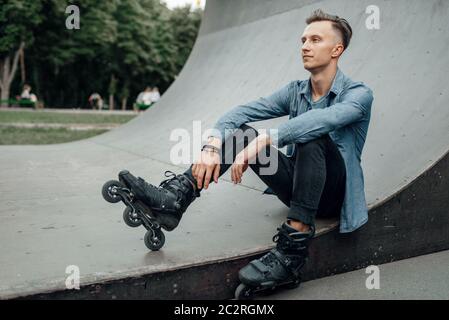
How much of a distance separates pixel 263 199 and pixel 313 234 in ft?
3.55

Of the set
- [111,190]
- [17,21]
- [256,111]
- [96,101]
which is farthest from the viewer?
[96,101]

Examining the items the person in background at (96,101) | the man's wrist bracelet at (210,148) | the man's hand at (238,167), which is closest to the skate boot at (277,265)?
the man's hand at (238,167)

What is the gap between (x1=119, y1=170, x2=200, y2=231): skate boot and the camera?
2.16 m

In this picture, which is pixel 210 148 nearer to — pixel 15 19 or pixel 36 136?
pixel 36 136

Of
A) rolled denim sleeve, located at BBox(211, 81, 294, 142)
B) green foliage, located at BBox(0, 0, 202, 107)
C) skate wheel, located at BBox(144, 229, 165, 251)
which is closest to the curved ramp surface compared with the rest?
skate wheel, located at BBox(144, 229, 165, 251)

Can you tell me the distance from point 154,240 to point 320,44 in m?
1.29

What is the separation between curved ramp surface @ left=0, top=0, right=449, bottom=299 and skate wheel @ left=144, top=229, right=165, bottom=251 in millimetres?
37

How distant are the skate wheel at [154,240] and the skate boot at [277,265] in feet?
1.32

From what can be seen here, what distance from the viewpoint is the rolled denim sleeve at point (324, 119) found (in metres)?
2.21

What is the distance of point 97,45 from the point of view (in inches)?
1260

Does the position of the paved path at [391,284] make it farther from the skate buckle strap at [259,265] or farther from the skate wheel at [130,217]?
the skate wheel at [130,217]

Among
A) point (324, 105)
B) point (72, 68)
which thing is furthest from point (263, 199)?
point (72, 68)

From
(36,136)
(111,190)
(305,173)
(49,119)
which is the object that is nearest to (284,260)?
(305,173)
